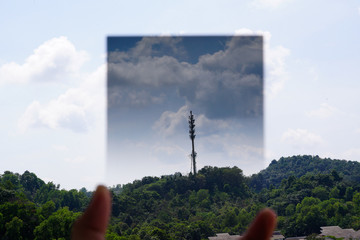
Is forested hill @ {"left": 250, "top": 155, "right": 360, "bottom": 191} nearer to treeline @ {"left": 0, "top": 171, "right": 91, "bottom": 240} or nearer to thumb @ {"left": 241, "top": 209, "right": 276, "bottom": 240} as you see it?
treeline @ {"left": 0, "top": 171, "right": 91, "bottom": 240}

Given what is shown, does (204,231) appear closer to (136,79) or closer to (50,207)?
(50,207)

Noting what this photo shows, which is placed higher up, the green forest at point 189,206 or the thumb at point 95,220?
the thumb at point 95,220

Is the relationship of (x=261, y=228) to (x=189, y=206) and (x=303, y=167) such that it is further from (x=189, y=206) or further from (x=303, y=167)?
(x=303, y=167)

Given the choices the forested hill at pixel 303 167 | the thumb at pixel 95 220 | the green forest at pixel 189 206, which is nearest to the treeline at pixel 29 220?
the green forest at pixel 189 206

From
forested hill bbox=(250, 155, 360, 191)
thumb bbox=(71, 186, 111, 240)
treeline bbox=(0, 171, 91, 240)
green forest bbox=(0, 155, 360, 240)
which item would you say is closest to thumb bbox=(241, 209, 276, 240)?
thumb bbox=(71, 186, 111, 240)

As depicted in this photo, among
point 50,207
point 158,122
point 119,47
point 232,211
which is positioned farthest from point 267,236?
point 232,211

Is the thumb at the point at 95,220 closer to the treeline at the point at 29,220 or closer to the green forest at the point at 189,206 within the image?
the green forest at the point at 189,206

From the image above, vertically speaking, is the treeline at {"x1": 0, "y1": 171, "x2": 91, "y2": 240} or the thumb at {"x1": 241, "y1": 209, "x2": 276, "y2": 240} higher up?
the thumb at {"x1": 241, "y1": 209, "x2": 276, "y2": 240}
